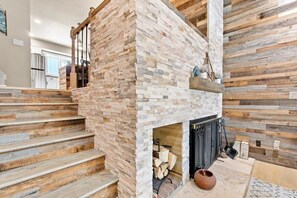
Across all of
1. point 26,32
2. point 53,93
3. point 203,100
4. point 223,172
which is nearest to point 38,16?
point 26,32

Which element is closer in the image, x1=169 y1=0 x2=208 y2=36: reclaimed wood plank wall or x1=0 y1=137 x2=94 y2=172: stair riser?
x1=0 y1=137 x2=94 y2=172: stair riser

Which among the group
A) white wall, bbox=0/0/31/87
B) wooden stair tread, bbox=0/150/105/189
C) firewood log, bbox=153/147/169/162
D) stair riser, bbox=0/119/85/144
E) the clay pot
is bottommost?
the clay pot

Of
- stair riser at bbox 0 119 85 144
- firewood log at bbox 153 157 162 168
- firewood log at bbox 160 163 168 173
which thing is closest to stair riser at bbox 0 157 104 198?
stair riser at bbox 0 119 85 144

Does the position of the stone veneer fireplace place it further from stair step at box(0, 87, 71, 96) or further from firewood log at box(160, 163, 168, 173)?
stair step at box(0, 87, 71, 96)

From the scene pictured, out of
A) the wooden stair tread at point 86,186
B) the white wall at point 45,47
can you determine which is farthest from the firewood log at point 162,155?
the white wall at point 45,47

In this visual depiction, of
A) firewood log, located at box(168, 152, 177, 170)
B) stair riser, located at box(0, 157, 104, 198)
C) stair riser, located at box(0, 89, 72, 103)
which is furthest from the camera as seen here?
firewood log, located at box(168, 152, 177, 170)

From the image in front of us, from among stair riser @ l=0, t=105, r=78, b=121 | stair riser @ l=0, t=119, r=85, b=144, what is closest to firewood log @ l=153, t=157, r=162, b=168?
stair riser @ l=0, t=119, r=85, b=144

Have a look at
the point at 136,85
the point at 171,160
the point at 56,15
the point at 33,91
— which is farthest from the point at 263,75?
the point at 56,15

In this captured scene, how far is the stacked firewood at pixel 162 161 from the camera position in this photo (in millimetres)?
2006

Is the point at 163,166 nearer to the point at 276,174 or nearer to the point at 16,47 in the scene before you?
the point at 276,174

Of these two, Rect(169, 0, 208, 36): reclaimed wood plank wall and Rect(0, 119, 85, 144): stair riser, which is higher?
Rect(169, 0, 208, 36): reclaimed wood plank wall

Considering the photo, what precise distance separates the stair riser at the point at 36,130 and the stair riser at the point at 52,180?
575 millimetres

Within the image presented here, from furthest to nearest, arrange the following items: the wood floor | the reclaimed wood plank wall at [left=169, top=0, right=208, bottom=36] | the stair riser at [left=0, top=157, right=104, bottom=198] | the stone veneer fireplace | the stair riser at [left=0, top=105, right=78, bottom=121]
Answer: the reclaimed wood plank wall at [left=169, top=0, right=208, bottom=36] → the wood floor → the stair riser at [left=0, top=105, right=78, bottom=121] → the stone veneer fireplace → the stair riser at [left=0, top=157, right=104, bottom=198]

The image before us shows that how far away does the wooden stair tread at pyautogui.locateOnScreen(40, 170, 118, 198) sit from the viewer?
139cm
